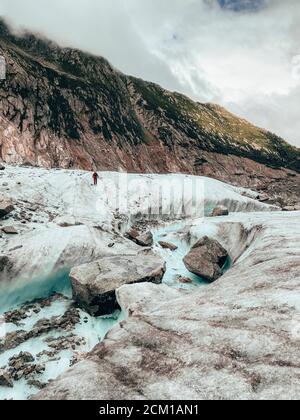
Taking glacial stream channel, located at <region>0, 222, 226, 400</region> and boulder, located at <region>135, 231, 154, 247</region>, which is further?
boulder, located at <region>135, 231, 154, 247</region>

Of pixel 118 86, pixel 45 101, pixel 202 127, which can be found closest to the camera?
pixel 45 101

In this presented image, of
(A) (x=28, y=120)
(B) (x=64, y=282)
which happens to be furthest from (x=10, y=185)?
(A) (x=28, y=120)

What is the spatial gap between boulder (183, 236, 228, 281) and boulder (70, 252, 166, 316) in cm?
374

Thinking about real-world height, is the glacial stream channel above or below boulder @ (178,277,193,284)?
below

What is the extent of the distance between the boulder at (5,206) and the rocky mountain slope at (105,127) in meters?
44.0

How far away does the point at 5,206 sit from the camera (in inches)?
898

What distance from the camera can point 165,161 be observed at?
98.4 meters

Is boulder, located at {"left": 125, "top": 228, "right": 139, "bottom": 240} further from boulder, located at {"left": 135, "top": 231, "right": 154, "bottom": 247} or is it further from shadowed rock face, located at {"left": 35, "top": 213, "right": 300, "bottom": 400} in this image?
shadowed rock face, located at {"left": 35, "top": 213, "right": 300, "bottom": 400}

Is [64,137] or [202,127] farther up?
[202,127]

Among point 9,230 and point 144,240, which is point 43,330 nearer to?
point 9,230

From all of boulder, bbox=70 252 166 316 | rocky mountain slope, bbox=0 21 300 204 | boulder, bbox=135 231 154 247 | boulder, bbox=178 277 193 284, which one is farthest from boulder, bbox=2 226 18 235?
rocky mountain slope, bbox=0 21 300 204

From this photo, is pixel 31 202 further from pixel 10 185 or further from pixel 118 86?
pixel 118 86

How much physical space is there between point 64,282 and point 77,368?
1175cm

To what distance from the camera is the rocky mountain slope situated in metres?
71.7
